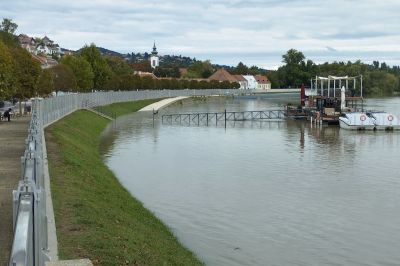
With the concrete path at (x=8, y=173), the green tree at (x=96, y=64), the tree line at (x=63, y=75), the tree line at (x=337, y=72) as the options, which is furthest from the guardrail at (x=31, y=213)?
the tree line at (x=337, y=72)

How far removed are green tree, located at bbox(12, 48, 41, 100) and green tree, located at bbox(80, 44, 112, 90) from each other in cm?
4546

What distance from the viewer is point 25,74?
4894cm

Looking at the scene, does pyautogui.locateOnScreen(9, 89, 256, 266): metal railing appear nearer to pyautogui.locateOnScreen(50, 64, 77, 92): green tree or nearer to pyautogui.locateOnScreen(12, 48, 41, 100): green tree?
pyautogui.locateOnScreen(12, 48, 41, 100): green tree

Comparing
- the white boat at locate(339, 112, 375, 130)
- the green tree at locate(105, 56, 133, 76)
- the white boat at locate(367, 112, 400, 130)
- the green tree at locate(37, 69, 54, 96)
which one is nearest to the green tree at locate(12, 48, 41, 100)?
the green tree at locate(37, 69, 54, 96)

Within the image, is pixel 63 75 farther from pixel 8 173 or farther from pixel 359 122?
pixel 8 173

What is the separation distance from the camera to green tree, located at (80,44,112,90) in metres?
95.6

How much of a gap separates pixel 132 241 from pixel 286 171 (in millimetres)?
17133

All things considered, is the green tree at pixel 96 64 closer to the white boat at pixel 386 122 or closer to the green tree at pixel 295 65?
the white boat at pixel 386 122

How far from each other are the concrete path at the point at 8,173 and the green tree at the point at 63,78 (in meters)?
39.6

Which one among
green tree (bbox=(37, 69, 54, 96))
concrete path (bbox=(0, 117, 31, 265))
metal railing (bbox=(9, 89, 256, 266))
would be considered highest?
green tree (bbox=(37, 69, 54, 96))

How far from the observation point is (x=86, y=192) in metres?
16.9

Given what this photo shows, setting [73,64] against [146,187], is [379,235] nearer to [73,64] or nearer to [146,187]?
[146,187]

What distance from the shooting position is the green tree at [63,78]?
74.4m

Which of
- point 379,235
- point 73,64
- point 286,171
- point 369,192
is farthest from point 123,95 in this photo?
point 379,235
